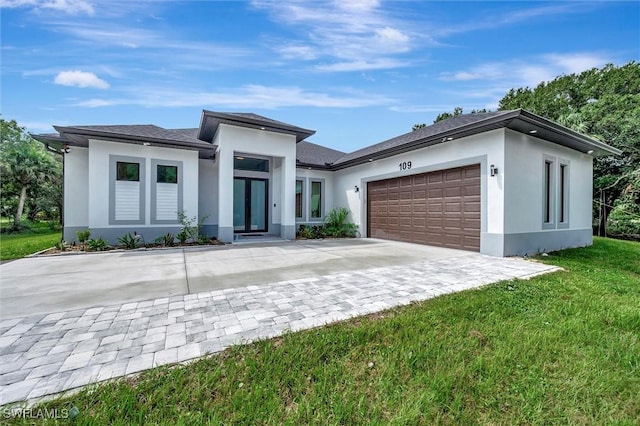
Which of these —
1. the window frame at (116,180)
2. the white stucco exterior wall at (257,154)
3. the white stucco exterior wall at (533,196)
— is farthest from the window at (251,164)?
the white stucco exterior wall at (533,196)

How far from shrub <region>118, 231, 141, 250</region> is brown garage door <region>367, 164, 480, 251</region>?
889 centimetres

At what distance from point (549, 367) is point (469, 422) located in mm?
1148

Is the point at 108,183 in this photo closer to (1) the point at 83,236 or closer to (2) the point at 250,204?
(1) the point at 83,236

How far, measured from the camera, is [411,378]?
207cm

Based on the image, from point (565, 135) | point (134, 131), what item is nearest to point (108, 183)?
point (134, 131)

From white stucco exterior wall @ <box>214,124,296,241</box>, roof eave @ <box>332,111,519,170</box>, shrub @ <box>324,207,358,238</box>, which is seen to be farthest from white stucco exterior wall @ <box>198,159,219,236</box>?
roof eave @ <box>332,111,519,170</box>

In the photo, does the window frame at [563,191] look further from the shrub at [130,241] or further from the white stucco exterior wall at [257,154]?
the shrub at [130,241]

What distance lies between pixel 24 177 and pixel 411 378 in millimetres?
23475

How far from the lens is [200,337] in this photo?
2.52 meters

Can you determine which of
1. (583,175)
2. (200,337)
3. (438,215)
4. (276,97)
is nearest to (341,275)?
(200,337)

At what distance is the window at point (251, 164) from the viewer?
10852 mm

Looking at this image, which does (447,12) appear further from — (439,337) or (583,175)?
(439,337)

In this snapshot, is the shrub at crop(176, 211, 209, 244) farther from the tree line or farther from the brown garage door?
the tree line

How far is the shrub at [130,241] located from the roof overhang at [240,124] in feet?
14.9
